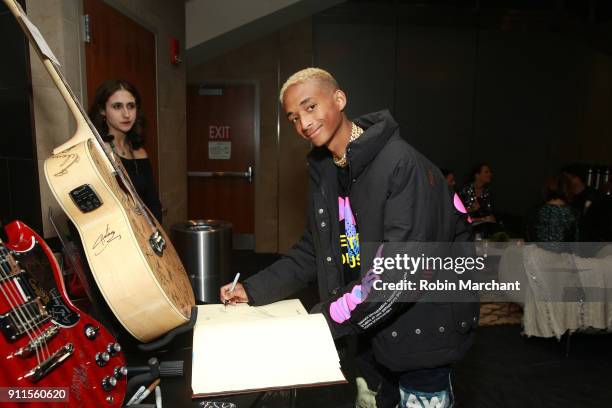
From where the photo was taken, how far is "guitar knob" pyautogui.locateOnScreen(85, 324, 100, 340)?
2.81 feet

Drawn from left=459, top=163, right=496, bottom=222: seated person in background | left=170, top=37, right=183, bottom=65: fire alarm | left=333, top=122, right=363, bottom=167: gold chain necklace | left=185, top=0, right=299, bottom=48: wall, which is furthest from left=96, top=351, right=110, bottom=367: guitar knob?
left=459, top=163, right=496, bottom=222: seated person in background

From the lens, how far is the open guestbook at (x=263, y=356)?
0.75 metres

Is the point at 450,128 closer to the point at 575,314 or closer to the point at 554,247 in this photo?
the point at 554,247

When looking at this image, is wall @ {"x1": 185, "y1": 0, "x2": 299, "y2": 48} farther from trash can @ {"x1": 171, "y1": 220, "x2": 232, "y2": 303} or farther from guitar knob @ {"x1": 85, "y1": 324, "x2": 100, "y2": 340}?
guitar knob @ {"x1": 85, "y1": 324, "x2": 100, "y2": 340}

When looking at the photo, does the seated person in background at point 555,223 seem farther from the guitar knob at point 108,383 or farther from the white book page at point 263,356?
the guitar knob at point 108,383

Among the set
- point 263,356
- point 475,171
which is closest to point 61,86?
point 263,356

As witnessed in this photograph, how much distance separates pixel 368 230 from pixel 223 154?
4656mm

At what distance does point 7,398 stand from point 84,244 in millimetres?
317

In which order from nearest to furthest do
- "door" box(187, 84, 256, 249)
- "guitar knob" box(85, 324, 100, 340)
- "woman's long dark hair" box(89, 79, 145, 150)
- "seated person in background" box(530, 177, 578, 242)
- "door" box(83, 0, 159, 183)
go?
1. "guitar knob" box(85, 324, 100, 340)
2. "woman's long dark hair" box(89, 79, 145, 150)
3. "door" box(83, 0, 159, 183)
4. "seated person in background" box(530, 177, 578, 242)
5. "door" box(187, 84, 256, 249)

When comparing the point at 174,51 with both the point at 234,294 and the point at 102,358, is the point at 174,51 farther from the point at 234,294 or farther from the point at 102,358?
the point at 102,358

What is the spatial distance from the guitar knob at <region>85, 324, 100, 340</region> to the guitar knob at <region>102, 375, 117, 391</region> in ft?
0.28

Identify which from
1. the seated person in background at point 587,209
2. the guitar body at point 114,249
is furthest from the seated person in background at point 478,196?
the guitar body at point 114,249

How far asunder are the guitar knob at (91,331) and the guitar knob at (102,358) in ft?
0.12
